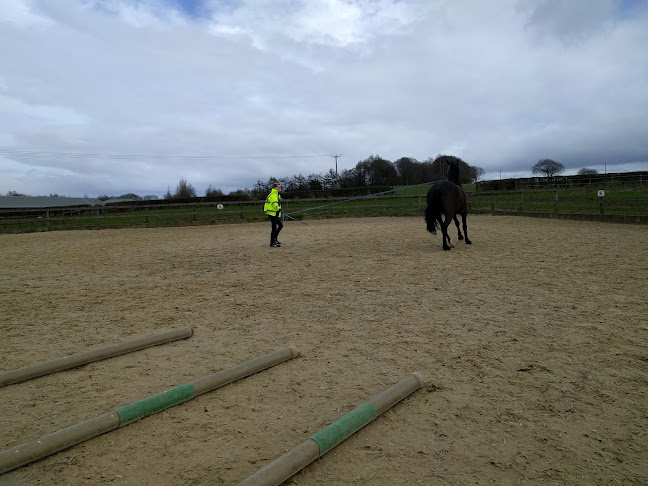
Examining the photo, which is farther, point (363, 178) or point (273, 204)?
point (363, 178)

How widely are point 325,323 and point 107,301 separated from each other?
3.39 m

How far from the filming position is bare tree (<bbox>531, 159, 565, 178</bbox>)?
1839 inches

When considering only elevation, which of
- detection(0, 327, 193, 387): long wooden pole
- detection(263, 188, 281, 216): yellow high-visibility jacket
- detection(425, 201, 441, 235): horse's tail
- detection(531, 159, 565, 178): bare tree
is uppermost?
detection(531, 159, 565, 178): bare tree

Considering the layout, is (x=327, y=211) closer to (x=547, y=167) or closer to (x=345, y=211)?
(x=345, y=211)

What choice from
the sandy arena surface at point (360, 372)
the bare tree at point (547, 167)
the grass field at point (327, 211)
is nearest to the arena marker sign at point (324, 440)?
the sandy arena surface at point (360, 372)

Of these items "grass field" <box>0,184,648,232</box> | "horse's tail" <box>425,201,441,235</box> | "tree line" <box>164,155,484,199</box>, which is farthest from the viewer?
"tree line" <box>164,155,484,199</box>

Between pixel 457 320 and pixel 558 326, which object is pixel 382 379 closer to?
pixel 457 320

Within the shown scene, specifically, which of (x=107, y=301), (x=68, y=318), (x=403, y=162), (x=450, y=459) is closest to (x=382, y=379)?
(x=450, y=459)

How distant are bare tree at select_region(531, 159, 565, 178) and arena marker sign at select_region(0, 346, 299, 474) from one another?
52.6m

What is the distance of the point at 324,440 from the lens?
2.09 meters

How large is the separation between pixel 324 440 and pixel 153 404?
122cm

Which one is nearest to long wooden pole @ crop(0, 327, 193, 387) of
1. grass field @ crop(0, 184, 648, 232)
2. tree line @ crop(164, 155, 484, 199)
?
grass field @ crop(0, 184, 648, 232)

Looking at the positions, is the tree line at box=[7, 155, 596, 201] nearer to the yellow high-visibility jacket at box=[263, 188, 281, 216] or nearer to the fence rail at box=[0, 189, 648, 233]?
the fence rail at box=[0, 189, 648, 233]

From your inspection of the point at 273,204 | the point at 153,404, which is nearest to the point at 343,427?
the point at 153,404
